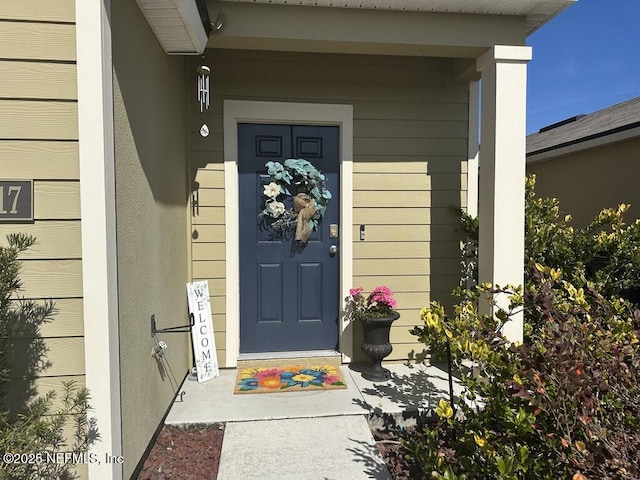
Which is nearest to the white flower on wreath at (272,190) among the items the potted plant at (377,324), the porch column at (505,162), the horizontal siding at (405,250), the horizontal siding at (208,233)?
the horizontal siding at (208,233)

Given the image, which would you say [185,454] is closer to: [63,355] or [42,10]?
[63,355]

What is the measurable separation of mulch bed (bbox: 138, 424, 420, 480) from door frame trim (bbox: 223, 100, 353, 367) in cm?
85

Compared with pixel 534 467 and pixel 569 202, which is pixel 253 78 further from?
pixel 569 202

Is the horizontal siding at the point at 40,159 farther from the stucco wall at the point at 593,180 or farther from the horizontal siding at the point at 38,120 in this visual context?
the stucco wall at the point at 593,180

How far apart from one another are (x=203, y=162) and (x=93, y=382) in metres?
1.91

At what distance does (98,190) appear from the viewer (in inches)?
59.6

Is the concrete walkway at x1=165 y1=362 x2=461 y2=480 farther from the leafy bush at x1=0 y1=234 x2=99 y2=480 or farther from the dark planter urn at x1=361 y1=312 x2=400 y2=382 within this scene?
the leafy bush at x1=0 y1=234 x2=99 y2=480

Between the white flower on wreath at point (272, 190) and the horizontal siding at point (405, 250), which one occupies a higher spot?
the white flower on wreath at point (272, 190)

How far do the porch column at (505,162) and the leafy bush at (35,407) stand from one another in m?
2.44

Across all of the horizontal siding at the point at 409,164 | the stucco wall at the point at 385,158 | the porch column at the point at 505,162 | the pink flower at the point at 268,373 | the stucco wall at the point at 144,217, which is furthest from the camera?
the horizontal siding at the point at 409,164

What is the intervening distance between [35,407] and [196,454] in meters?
0.94

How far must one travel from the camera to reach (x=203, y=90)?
2.72 m

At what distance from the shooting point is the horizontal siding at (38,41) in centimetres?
148

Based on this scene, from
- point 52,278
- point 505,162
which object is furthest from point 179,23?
point 505,162
